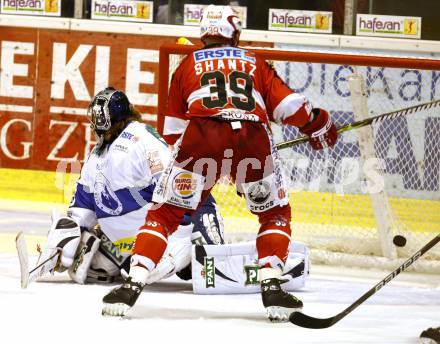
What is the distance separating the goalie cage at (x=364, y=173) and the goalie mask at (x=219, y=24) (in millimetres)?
1735

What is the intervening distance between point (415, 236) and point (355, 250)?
0.35 meters

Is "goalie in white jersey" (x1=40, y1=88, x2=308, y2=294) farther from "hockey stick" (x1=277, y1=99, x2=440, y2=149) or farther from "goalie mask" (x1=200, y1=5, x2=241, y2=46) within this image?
"goalie mask" (x1=200, y1=5, x2=241, y2=46)

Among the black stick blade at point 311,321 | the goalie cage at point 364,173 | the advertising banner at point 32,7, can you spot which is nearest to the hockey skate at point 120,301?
the black stick blade at point 311,321

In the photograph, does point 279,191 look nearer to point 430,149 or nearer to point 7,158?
point 430,149

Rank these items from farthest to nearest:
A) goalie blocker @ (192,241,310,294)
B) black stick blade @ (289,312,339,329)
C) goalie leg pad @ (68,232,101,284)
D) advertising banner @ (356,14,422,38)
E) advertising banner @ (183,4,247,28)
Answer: advertising banner @ (183,4,247,28) → advertising banner @ (356,14,422,38) → goalie leg pad @ (68,232,101,284) → goalie blocker @ (192,241,310,294) → black stick blade @ (289,312,339,329)

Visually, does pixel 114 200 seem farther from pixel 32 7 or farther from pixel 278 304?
pixel 32 7

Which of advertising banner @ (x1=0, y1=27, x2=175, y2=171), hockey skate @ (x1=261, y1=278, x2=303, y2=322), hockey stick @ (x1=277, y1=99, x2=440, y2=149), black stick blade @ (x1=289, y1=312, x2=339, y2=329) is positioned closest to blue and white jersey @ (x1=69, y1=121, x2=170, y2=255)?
hockey stick @ (x1=277, y1=99, x2=440, y2=149)

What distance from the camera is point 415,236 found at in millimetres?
6051

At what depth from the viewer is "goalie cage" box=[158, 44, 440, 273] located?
5844mm

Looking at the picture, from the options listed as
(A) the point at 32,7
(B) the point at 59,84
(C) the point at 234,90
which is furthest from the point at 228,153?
(A) the point at 32,7

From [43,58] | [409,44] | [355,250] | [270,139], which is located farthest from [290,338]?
[43,58]

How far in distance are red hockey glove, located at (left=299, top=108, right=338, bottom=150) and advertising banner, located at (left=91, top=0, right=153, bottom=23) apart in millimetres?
4098

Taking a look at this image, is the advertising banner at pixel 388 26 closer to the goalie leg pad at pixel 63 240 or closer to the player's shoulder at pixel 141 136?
the player's shoulder at pixel 141 136

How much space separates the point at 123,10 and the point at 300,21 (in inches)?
52.3
